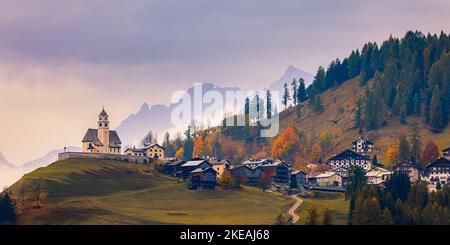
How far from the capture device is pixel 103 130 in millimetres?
198250

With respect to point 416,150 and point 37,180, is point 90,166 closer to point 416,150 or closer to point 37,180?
point 37,180

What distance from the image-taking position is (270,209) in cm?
14538

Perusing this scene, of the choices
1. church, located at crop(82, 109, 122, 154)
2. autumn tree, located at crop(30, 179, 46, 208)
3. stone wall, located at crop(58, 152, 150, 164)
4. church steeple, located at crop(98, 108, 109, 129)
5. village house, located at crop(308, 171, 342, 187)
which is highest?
church steeple, located at crop(98, 108, 109, 129)

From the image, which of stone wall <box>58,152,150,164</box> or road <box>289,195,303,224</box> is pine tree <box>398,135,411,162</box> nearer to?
road <box>289,195,303,224</box>

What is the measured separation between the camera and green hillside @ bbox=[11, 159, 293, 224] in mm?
133125

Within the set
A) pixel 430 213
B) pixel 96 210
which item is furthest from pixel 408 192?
pixel 96 210

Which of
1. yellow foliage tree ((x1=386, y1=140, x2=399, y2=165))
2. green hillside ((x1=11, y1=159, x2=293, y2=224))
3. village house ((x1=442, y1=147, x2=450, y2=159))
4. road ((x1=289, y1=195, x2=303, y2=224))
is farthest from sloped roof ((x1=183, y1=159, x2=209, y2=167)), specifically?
village house ((x1=442, y1=147, x2=450, y2=159))

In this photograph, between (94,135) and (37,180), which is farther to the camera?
(94,135)

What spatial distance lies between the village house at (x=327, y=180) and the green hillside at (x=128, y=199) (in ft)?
75.7

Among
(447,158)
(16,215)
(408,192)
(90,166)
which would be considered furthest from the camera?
(447,158)

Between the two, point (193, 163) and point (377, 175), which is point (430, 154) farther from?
point (193, 163)

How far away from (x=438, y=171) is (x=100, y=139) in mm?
66606

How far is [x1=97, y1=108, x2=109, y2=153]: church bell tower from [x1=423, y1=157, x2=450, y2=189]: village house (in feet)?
206
